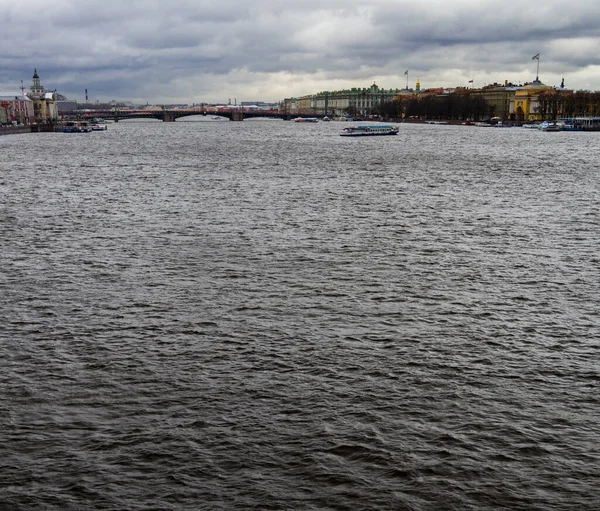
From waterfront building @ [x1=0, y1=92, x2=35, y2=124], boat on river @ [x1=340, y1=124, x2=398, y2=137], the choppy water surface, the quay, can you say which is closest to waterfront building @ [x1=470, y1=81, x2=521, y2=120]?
boat on river @ [x1=340, y1=124, x2=398, y2=137]

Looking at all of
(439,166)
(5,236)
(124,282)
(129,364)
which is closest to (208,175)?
(439,166)

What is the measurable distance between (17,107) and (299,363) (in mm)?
133422

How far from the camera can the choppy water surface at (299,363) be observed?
7.02 m

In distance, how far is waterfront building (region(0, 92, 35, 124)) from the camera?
123438 millimetres

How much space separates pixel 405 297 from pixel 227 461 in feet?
20.2

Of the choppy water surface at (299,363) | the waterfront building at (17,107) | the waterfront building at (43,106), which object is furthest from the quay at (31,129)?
the choppy water surface at (299,363)

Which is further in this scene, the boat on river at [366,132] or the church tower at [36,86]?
the church tower at [36,86]

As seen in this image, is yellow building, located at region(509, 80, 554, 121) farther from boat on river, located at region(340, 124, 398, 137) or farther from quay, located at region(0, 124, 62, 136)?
quay, located at region(0, 124, 62, 136)

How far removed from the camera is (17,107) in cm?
13162

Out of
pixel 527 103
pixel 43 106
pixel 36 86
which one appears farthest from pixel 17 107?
pixel 527 103

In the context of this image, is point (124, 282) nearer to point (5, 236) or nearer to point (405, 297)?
point (405, 297)

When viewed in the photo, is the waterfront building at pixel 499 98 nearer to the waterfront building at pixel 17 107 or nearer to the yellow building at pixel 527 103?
the yellow building at pixel 527 103

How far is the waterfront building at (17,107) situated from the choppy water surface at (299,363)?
111 meters

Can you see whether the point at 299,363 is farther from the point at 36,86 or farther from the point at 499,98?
the point at 36,86
